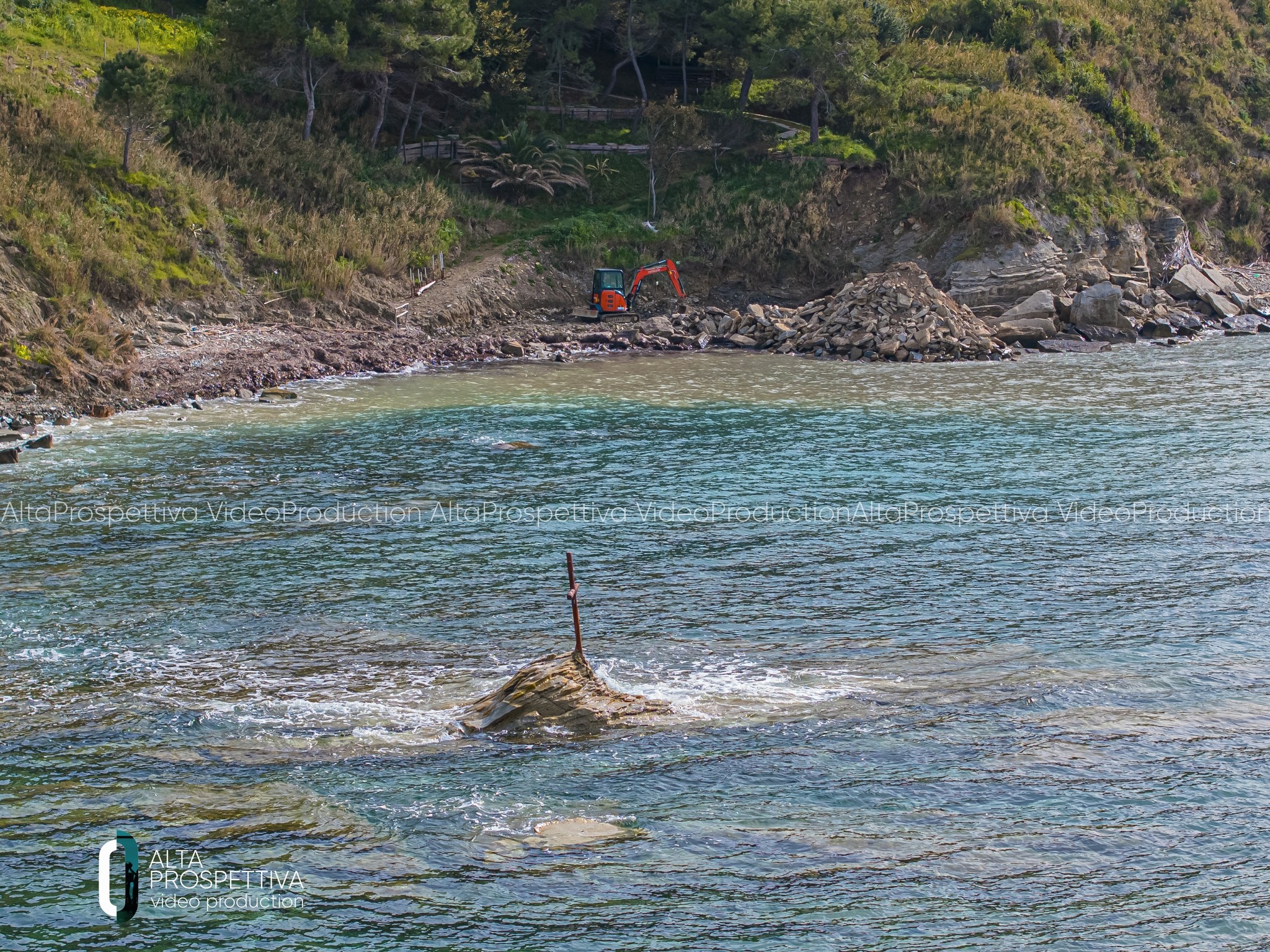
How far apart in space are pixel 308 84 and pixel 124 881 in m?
42.9

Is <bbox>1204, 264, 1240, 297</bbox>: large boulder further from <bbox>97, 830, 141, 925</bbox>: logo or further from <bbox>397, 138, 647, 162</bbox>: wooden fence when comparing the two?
<bbox>97, 830, 141, 925</bbox>: logo

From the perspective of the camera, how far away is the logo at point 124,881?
9.85 meters

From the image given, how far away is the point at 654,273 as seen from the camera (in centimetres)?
4994

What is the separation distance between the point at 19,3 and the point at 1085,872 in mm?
50901

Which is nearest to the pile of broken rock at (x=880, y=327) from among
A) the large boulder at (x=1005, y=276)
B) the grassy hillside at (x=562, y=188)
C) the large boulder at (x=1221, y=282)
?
the large boulder at (x=1005, y=276)

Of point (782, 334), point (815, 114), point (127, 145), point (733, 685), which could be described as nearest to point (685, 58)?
point (815, 114)

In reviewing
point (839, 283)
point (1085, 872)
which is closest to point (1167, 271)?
point (839, 283)

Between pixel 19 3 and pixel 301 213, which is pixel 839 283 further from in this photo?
pixel 19 3

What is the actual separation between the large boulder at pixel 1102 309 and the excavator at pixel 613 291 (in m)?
16.0

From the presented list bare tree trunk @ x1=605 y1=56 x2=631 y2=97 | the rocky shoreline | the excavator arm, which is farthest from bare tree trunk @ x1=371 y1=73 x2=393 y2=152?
the excavator arm

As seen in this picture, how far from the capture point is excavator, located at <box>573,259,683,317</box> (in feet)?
156

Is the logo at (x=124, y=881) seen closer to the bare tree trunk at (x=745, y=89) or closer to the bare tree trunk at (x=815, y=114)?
the bare tree trunk at (x=815, y=114)

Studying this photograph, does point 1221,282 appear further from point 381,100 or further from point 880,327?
point 381,100

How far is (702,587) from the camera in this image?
18828 millimetres
